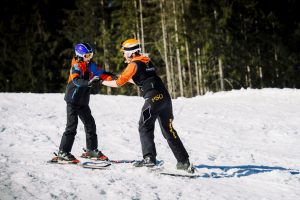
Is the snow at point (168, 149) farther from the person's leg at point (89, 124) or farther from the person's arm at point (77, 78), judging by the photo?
the person's arm at point (77, 78)

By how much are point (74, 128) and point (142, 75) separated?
154 centimetres

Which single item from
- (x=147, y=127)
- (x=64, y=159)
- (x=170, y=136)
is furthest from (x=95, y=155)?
(x=170, y=136)

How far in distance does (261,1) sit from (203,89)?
11.4 m

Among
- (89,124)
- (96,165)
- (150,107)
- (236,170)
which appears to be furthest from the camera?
(89,124)

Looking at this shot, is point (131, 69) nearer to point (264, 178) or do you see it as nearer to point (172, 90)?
point (264, 178)

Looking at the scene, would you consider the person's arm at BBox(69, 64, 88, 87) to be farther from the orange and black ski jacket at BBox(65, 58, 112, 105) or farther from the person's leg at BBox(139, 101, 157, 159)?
the person's leg at BBox(139, 101, 157, 159)

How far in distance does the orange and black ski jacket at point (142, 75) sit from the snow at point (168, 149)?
1321 mm

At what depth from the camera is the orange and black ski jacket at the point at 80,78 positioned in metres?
6.22

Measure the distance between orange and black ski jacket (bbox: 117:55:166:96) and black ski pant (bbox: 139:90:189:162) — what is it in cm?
12

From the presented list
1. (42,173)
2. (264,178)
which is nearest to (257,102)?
(264,178)

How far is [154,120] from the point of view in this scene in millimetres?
5922

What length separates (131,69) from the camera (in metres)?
5.77

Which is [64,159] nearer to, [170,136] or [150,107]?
[150,107]

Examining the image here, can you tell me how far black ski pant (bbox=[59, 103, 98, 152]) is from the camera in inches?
250
